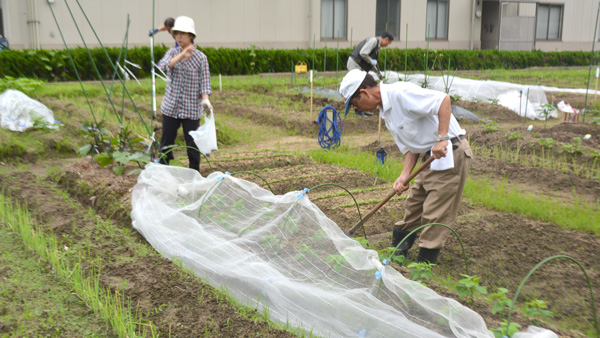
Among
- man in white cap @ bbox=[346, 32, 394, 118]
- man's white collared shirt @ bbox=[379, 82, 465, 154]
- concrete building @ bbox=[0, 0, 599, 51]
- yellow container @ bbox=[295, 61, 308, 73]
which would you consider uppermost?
concrete building @ bbox=[0, 0, 599, 51]

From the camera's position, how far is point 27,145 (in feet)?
21.6

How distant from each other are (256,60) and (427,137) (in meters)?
12.0

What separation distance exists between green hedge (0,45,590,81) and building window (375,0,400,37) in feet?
7.45

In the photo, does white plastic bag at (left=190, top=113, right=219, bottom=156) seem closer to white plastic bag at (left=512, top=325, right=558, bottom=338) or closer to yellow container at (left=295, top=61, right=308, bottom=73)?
white plastic bag at (left=512, top=325, right=558, bottom=338)

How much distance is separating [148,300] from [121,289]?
0.68 ft

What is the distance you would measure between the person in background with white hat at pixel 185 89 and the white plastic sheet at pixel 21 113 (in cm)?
262

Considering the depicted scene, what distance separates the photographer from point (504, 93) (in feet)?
37.2

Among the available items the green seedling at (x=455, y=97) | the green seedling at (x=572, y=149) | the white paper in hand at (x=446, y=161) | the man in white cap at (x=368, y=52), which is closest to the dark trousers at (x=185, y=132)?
the white paper in hand at (x=446, y=161)

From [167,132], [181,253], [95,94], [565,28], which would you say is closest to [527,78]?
[565,28]

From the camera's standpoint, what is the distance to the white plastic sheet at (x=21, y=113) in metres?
7.07

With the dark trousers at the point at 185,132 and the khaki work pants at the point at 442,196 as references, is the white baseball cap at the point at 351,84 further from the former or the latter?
the dark trousers at the point at 185,132

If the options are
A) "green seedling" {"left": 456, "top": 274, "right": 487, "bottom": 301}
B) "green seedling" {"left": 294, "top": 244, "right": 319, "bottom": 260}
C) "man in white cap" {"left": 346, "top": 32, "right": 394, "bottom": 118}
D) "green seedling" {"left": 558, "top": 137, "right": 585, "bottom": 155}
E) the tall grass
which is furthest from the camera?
"man in white cap" {"left": 346, "top": 32, "right": 394, "bottom": 118}

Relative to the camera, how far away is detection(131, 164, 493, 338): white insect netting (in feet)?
7.99

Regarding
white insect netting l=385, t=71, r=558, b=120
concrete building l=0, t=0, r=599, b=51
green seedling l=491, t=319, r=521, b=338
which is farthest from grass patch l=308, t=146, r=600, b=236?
concrete building l=0, t=0, r=599, b=51
